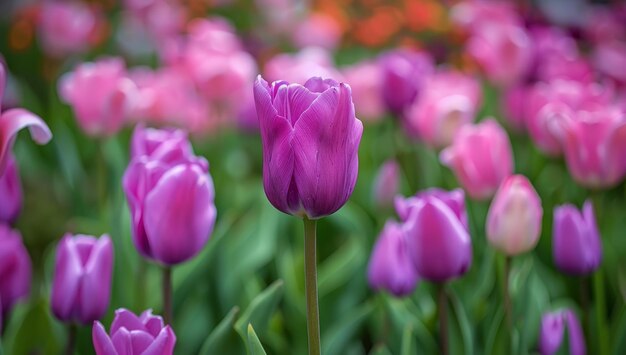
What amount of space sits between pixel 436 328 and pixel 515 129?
119cm

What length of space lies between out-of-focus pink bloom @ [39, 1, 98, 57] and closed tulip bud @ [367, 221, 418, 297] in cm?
182

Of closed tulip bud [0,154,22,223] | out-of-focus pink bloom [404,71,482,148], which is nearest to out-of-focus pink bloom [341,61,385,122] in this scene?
out-of-focus pink bloom [404,71,482,148]

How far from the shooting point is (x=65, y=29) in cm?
250

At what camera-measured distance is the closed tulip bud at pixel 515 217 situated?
3.09 feet

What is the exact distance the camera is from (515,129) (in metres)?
2.16

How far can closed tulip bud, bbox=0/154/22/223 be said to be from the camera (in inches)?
41.6

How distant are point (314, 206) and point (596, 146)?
0.66m

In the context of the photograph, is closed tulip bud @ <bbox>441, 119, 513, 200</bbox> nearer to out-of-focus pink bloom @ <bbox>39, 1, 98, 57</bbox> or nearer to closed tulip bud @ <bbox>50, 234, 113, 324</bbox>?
closed tulip bud @ <bbox>50, 234, 113, 324</bbox>

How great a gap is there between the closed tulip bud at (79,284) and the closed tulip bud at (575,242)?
2.17 ft

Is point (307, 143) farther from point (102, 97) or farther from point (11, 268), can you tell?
point (102, 97)

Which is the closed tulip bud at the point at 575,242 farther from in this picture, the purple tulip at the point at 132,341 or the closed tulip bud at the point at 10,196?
the closed tulip bud at the point at 10,196

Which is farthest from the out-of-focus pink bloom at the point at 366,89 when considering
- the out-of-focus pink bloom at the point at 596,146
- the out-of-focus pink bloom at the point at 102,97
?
the out-of-focus pink bloom at the point at 596,146

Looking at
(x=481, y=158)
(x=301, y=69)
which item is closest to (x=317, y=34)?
(x=301, y=69)

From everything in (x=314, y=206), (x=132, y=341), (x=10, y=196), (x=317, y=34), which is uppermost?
(x=314, y=206)
